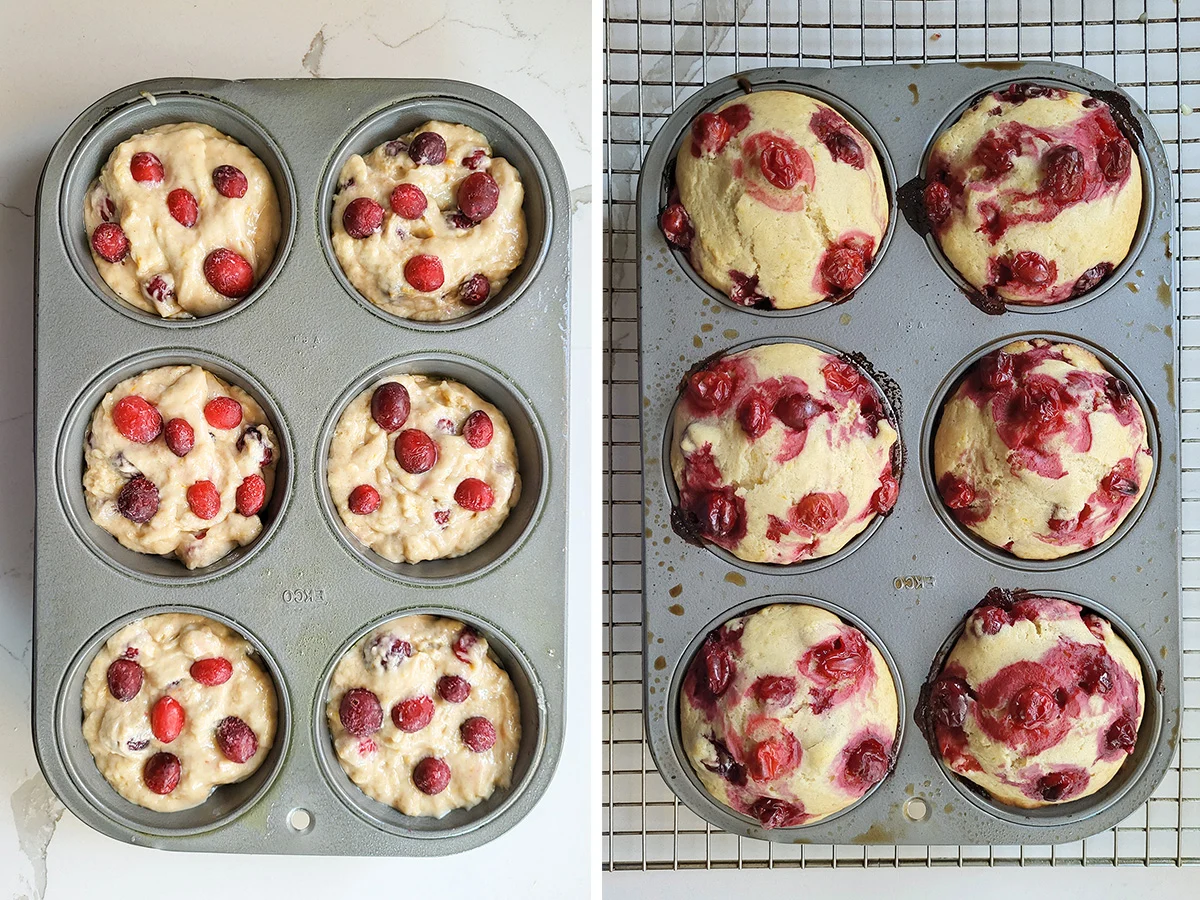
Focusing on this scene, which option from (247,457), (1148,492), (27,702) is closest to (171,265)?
(247,457)

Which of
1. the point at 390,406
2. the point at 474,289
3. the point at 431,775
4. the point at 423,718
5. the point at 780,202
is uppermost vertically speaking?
the point at 780,202

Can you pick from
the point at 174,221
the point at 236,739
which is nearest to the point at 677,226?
the point at 174,221

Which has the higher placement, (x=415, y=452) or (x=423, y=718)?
(x=415, y=452)

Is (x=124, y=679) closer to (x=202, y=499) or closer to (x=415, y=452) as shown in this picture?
(x=202, y=499)

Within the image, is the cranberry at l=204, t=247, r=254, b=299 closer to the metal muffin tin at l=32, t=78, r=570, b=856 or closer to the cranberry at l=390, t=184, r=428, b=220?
the metal muffin tin at l=32, t=78, r=570, b=856

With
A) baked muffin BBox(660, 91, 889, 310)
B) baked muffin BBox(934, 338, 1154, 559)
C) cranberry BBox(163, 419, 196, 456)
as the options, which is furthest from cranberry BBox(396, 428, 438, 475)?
baked muffin BBox(934, 338, 1154, 559)
